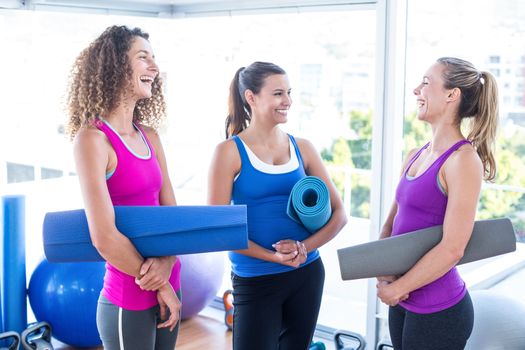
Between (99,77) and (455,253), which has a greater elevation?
(99,77)

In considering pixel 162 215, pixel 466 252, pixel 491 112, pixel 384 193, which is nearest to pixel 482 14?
pixel 384 193

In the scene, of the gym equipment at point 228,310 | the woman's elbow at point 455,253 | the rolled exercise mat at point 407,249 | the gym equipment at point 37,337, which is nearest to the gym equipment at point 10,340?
the gym equipment at point 37,337

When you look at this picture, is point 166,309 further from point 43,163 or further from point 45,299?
point 43,163

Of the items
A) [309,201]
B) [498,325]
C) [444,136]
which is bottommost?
[498,325]

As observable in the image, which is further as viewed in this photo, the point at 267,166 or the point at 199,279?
the point at 199,279

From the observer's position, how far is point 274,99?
7.15ft

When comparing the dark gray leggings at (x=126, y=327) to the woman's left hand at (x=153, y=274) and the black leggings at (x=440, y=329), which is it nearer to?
the woman's left hand at (x=153, y=274)

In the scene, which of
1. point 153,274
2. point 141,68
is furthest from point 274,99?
point 153,274

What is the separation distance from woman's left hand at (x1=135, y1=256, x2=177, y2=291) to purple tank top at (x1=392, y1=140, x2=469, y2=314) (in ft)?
2.25

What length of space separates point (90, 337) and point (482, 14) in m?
2.59

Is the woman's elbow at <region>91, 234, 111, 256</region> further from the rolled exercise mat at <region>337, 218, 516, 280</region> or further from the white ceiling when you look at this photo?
the white ceiling

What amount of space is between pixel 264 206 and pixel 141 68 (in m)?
0.58

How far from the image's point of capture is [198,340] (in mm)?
3598

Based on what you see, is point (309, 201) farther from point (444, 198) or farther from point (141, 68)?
point (141, 68)
